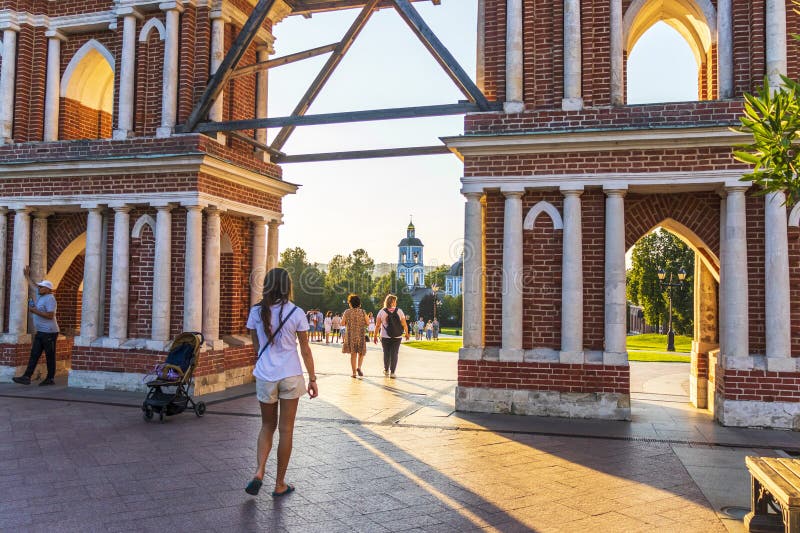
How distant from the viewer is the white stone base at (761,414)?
8484mm

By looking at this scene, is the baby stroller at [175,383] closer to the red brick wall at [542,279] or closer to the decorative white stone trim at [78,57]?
the red brick wall at [542,279]

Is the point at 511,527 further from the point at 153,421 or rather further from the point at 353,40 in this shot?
the point at 353,40

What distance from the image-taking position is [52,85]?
12.3 meters

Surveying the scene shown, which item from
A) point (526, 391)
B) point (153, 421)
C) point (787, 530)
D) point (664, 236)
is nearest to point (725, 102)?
point (526, 391)

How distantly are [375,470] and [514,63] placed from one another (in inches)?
255

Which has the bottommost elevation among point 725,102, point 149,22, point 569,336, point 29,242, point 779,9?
point 569,336

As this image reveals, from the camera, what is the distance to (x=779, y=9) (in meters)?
8.75

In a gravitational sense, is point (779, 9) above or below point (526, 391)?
above

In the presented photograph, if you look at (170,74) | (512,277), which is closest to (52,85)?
(170,74)

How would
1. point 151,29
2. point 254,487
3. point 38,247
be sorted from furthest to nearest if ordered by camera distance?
1. point 38,247
2. point 151,29
3. point 254,487

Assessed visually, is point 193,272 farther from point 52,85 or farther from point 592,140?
point 592,140

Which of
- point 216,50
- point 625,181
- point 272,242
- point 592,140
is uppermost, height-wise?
point 216,50

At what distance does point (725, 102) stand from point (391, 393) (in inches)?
276

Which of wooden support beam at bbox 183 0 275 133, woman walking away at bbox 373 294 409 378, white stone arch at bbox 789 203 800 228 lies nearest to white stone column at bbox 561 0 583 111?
white stone arch at bbox 789 203 800 228
